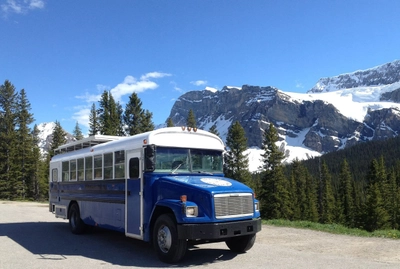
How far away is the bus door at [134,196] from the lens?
9123 mm

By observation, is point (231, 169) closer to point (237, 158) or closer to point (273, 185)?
point (237, 158)

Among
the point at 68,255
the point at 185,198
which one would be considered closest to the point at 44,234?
the point at 68,255

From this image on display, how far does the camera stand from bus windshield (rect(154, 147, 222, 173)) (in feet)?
30.2

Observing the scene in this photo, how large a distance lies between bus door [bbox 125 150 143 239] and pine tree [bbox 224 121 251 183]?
37.5 meters

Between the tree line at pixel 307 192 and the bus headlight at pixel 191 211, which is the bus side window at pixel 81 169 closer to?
the bus headlight at pixel 191 211

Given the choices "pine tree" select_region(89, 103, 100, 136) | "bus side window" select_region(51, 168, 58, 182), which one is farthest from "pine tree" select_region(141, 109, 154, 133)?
"bus side window" select_region(51, 168, 58, 182)

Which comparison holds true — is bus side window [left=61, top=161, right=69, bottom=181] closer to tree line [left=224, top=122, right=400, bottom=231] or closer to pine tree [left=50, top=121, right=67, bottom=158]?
tree line [left=224, top=122, right=400, bottom=231]

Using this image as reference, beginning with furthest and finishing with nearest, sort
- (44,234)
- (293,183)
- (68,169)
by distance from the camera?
(293,183)
(68,169)
(44,234)

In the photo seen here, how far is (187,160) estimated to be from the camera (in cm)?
955

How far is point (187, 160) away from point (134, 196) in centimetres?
161

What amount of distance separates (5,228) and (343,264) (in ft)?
41.3

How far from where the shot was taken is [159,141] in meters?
9.23

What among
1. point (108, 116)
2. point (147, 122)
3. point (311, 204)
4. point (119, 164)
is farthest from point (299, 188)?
point (119, 164)

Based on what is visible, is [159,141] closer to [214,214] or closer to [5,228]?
[214,214]
